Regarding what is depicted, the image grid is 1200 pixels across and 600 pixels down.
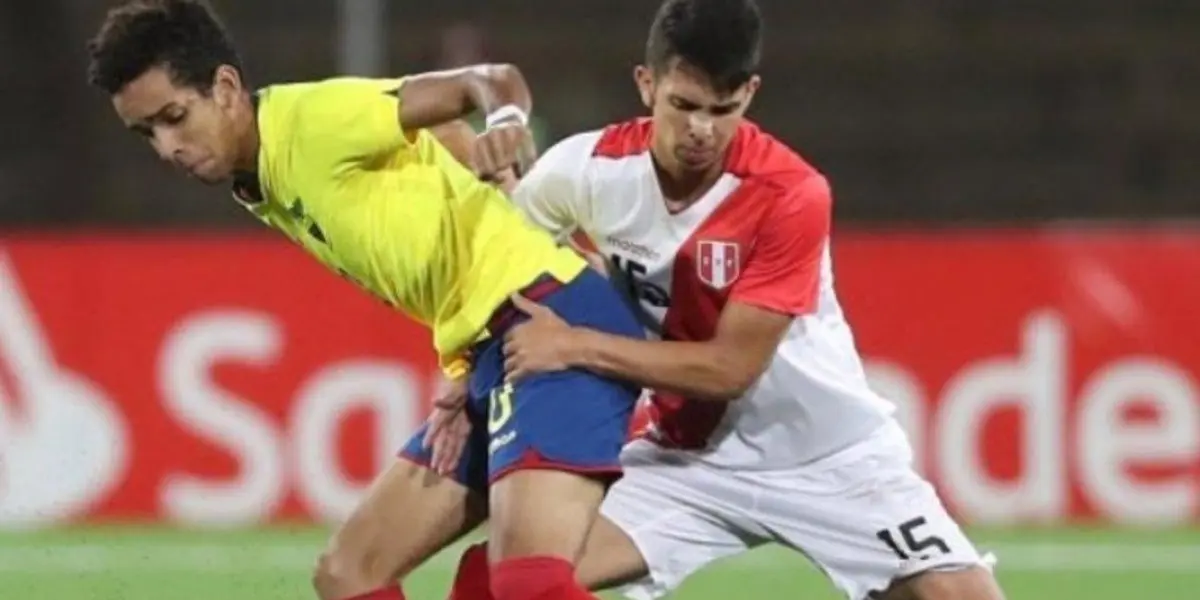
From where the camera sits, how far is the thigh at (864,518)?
20.4 ft

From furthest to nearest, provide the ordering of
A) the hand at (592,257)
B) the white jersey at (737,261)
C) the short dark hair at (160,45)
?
the hand at (592,257)
the white jersey at (737,261)
the short dark hair at (160,45)

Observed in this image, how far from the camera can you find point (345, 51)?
13156 millimetres

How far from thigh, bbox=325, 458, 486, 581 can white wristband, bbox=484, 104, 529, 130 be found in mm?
749

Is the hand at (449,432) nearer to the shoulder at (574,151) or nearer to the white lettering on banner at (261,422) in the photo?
the shoulder at (574,151)

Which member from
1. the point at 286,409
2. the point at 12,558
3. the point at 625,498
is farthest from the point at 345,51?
the point at 625,498

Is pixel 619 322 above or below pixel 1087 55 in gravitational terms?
above

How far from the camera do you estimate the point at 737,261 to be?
598 cm

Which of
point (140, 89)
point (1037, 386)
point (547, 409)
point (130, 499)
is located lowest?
point (130, 499)

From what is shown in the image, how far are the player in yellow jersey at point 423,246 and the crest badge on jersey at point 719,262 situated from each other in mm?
201

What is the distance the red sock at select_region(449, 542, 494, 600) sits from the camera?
5980 millimetres

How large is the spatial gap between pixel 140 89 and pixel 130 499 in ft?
17.7

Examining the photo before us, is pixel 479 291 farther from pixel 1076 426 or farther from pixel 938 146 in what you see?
pixel 938 146

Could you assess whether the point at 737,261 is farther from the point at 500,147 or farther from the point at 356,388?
the point at 356,388

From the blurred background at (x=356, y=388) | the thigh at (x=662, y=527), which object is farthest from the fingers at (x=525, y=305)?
the blurred background at (x=356, y=388)
